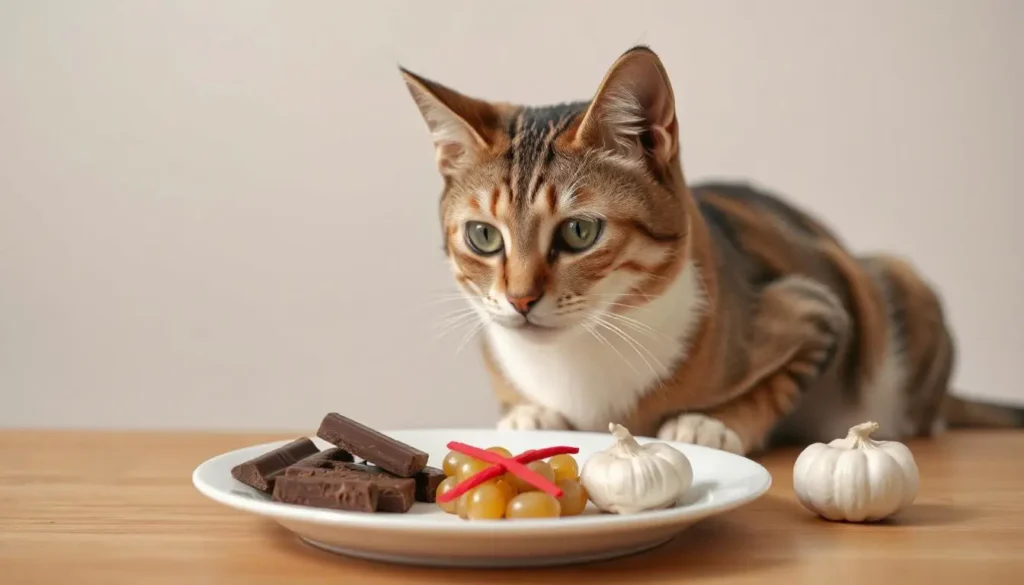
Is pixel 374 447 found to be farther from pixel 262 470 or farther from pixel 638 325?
pixel 638 325

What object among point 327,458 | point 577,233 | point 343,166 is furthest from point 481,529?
point 343,166

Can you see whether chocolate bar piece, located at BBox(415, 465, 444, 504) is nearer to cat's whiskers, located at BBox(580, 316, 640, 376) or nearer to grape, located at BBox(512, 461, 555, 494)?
grape, located at BBox(512, 461, 555, 494)

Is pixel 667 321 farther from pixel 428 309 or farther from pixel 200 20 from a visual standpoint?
pixel 200 20

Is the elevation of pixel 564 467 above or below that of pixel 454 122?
below

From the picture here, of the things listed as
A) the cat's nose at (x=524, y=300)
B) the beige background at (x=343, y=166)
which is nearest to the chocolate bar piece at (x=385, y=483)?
the cat's nose at (x=524, y=300)

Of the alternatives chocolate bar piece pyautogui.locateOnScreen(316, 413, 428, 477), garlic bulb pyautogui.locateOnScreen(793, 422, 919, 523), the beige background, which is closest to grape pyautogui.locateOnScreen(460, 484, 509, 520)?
chocolate bar piece pyautogui.locateOnScreen(316, 413, 428, 477)
